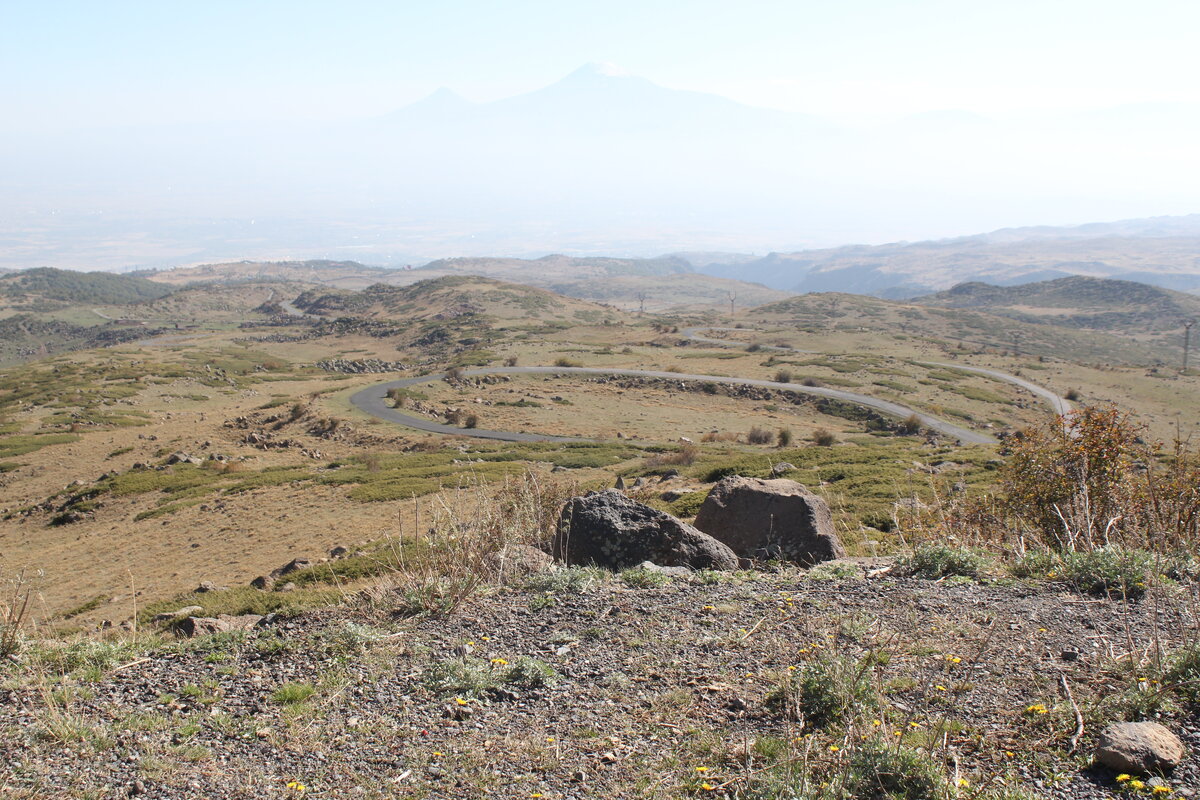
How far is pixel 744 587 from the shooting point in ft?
25.1

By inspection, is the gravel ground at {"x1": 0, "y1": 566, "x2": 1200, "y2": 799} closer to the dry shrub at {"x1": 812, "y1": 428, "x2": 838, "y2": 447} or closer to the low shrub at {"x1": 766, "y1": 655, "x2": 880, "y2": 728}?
the low shrub at {"x1": 766, "y1": 655, "x2": 880, "y2": 728}

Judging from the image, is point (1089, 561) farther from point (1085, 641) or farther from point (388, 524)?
point (388, 524)

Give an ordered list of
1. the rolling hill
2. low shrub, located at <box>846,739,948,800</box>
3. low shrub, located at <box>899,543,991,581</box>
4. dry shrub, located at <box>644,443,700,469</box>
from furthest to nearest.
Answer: the rolling hill, dry shrub, located at <box>644,443,700,469</box>, low shrub, located at <box>899,543,991,581</box>, low shrub, located at <box>846,739,948,800</box>

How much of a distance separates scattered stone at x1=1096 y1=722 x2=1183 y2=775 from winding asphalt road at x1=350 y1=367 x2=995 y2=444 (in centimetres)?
3810

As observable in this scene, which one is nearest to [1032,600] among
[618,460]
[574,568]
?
[574,568]

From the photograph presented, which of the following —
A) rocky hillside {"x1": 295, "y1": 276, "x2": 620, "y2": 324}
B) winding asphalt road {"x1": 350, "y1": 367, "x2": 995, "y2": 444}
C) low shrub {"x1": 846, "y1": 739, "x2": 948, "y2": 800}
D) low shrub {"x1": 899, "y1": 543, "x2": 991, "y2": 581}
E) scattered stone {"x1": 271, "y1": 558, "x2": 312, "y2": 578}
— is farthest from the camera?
rocky hillside {"x1": 295, "y1": 276, "x2": 620, "y2": 324}

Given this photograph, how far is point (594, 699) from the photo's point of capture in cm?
535

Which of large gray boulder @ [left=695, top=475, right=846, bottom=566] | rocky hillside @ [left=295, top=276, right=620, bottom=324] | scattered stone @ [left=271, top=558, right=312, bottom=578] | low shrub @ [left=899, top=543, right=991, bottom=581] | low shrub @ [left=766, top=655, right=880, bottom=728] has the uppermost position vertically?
rocky hillside @ [left=295, top=276, right=620, bottom=324]

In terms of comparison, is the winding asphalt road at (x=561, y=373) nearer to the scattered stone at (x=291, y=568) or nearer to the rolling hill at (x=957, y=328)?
the scattered stone at (x=291, y=568)

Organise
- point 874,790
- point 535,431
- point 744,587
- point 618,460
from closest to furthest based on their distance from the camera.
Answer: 1. point 874,790
2. point 744,587
3. point 618,460
4. point 535,431

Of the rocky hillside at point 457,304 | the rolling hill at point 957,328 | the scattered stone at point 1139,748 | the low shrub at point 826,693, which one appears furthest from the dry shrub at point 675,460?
the rocky hillside at point 457,304

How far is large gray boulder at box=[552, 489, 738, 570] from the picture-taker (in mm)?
9414

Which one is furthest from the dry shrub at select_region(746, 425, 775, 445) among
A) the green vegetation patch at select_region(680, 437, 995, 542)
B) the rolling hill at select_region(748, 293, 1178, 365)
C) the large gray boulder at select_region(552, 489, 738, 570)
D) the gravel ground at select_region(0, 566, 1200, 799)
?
the rolling hill at select_region(748, 293, 1178, 365)

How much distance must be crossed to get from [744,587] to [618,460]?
2700 cm
